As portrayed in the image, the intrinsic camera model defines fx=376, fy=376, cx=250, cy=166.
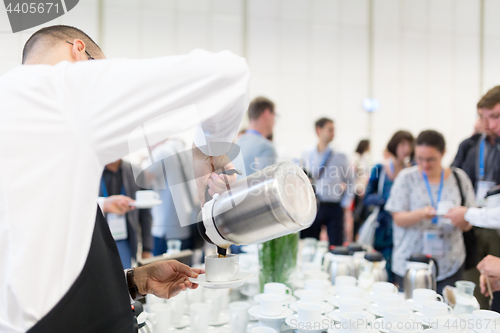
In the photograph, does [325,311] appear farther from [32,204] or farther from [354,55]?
[354,55]

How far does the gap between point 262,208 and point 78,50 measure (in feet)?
1.81

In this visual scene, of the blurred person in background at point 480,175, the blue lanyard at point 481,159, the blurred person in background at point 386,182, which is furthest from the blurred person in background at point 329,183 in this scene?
the blue lanyard at point 481,159

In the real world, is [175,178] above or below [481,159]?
above

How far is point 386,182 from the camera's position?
333 cm

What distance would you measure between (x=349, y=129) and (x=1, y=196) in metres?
6.13

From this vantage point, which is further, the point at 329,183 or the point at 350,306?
the point at 329,183

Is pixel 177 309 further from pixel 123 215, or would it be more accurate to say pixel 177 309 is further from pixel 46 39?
pixel 123 215

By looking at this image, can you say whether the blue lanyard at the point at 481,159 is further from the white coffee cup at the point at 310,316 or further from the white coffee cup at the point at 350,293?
the white coffee cup at the point at 310,316

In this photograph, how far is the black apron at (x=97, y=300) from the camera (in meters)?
0.73

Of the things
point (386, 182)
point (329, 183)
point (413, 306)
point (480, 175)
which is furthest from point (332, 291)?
point (329, 183)

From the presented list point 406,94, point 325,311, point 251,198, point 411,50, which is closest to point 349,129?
point 406,94

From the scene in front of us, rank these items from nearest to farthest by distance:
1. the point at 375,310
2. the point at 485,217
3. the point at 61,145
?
the point at 61,145 → the point at 375,310 → the point at 485,217

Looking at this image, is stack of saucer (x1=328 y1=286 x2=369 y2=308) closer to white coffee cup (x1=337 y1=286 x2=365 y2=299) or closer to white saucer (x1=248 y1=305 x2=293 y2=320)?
white coffee cup (x1=337 y1=286 x2=365 y2=299)

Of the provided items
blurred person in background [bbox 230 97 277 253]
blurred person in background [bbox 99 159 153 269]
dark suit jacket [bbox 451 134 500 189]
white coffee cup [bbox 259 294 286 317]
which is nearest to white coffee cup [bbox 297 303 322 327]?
white coffee cup [bbox 259 294 286 317]
